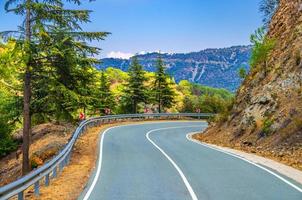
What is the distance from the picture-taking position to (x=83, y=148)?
90.9 feet

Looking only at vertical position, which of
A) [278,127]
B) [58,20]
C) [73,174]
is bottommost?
[73,174]

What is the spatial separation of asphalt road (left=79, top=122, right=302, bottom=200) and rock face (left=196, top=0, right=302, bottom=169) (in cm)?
297

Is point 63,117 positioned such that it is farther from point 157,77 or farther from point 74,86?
point 157,77

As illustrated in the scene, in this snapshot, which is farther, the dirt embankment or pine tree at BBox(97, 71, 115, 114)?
pine tree at BBox(97, 71, 115, 114)

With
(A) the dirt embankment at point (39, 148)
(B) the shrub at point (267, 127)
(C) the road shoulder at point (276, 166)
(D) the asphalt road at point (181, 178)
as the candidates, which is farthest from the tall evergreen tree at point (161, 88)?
(C) the road shoulder at point (276, 166)

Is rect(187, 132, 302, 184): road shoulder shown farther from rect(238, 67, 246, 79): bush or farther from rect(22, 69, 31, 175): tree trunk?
rect(238, 67, 246, 79): bush

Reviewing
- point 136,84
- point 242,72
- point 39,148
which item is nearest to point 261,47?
point 242,72

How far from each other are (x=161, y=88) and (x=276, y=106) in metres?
39.6

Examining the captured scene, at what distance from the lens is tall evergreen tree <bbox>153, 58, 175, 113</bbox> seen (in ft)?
216

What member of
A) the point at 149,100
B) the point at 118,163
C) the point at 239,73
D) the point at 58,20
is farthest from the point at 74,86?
the point at 149,100

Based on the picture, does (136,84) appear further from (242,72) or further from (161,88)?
(242,72)

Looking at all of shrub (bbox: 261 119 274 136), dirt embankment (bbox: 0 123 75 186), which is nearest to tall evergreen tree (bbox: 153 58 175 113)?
dirt embankment (bbox: 0 123 75 186)

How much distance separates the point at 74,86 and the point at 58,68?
4.66 ft

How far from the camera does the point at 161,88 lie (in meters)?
67.0
